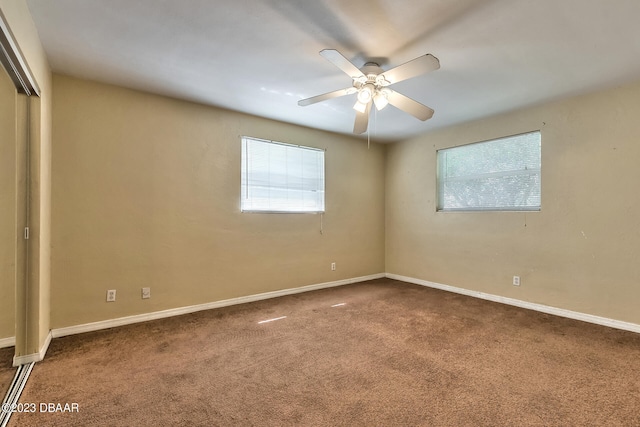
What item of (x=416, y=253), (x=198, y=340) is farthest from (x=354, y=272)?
(x=198, y=340)

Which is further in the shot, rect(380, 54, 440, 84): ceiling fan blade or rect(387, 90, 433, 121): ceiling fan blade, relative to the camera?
rect(387, 90, 433, 121): ceiling fan blade

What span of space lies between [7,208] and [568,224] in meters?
4.87

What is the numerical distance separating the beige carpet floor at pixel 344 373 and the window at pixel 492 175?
1.41 meters

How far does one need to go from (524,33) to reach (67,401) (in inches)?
145

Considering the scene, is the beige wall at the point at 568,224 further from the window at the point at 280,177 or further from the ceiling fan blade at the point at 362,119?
the ceiling fan blade at the point at 362,119

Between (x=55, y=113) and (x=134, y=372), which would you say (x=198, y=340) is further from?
(x=55, y=113)

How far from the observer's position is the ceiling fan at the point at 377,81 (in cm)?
193

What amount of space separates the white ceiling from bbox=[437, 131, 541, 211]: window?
67cm

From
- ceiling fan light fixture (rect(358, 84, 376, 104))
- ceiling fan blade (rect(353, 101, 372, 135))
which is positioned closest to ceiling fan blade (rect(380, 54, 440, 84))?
ceiling fan light fixture (rect(358, 84, 376, 104))

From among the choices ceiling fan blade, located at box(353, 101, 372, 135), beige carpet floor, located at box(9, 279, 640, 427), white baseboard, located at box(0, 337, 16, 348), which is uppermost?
ceiling fan blade, located at box(353, 101, 372, 135)

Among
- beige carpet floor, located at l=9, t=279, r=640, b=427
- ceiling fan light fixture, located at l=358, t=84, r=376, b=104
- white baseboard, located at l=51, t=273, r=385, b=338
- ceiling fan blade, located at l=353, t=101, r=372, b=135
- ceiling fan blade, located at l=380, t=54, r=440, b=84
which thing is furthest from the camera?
white baseboard, located at l=51, t=273, r=385, b=338

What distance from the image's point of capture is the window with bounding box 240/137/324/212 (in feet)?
12.5

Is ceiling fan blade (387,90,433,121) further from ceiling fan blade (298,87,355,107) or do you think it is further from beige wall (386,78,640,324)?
beige wall (386,78,640,324)

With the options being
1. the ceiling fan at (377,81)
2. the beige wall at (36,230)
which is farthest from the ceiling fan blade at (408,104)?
the beige wall at (36,230)
